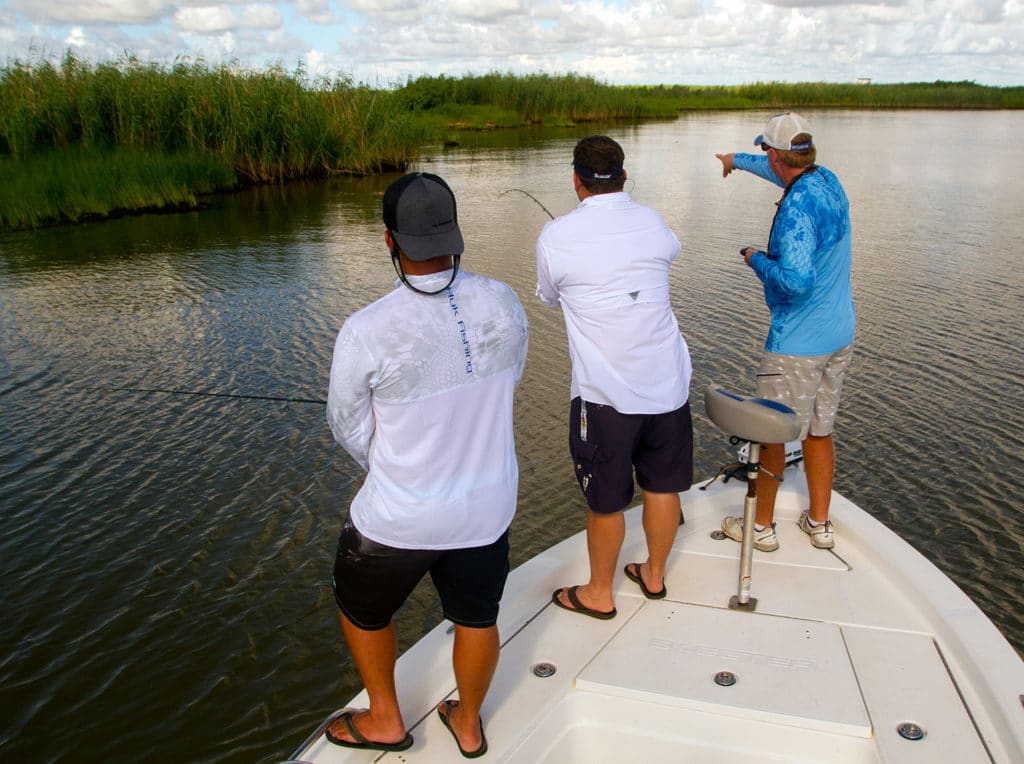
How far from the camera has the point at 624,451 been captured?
9.02 ft

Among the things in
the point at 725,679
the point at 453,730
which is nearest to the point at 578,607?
the point at 725,679

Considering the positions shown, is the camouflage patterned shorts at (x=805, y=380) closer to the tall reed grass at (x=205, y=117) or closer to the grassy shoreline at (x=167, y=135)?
the grassy shoreline at (x=167, y=135)

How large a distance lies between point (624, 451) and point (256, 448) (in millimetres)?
3695

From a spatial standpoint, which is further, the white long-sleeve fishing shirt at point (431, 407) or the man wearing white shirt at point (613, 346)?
the man wearing white shirt at point (613, 346)

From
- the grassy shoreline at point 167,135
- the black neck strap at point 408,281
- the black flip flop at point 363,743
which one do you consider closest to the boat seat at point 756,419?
the black neck strap at point 408,281

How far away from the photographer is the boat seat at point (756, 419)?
268 centimetres

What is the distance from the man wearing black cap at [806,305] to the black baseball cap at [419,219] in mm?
1447

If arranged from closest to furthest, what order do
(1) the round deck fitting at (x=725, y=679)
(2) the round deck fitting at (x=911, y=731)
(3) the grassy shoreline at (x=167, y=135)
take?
(2) the round deck fitting at (x=911, y=731)
(1) the round deck fitting at (x=725, y=679)
(3) the grassy shoreline at (x=167, y=135)

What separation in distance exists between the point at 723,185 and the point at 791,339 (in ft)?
50.6

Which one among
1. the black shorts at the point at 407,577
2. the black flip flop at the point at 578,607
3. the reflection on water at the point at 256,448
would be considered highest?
the black shorts at the point at 407,577

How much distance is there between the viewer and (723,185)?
17641mm

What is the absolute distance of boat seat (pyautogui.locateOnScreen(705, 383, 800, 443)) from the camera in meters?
2.68

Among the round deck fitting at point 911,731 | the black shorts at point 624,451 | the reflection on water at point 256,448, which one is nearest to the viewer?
the round deck fitting at point 911,731

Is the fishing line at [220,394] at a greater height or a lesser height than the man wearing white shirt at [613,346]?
lesser
